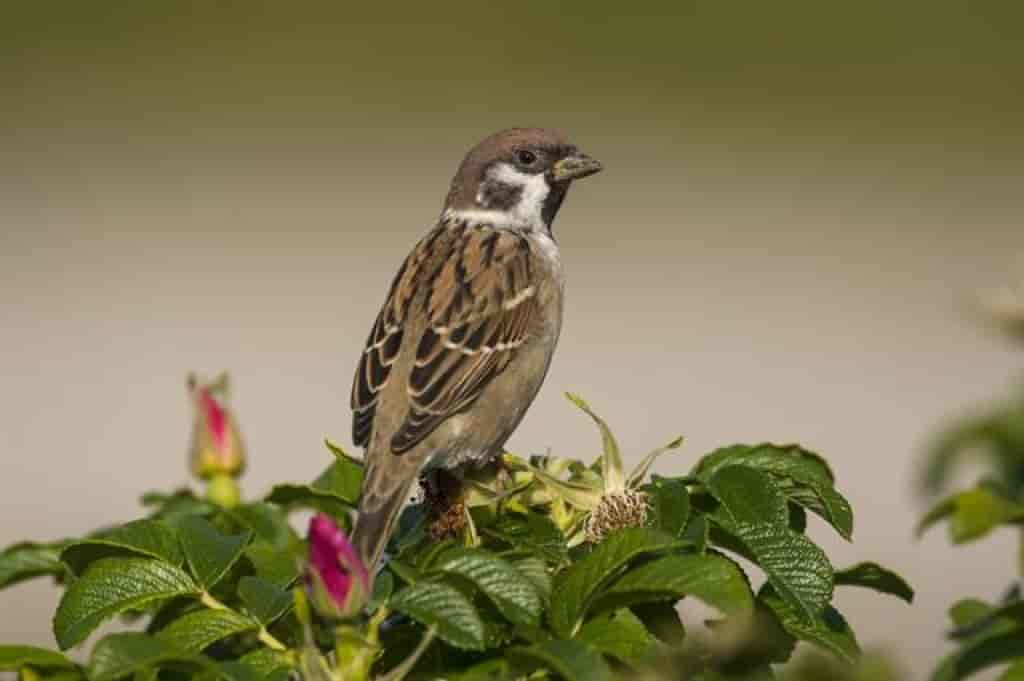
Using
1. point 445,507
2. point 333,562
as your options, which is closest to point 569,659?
point 333,562

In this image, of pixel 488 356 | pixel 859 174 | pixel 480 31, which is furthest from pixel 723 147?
pixel 488 356

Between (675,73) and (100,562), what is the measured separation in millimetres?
12851

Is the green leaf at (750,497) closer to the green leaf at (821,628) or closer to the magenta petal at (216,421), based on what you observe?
the green leaf at (821,628)

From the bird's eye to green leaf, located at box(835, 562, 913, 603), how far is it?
199cm

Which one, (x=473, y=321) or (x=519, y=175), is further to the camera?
(x=519, y=175)

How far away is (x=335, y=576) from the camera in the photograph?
209 centimetres

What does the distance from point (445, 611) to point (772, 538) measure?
50 cm

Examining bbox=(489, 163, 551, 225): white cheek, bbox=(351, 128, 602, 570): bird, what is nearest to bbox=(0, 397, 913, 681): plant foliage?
bbox=(351, 128, 602, 570): bird

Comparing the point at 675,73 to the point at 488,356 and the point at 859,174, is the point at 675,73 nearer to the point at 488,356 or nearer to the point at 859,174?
the point at 859,174

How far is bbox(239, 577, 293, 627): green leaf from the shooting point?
2369mm

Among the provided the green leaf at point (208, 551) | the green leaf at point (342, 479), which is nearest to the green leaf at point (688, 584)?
the green leaf at point (208, 551)

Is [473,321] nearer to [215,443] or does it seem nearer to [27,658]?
[215,443]

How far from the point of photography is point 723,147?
512 inches

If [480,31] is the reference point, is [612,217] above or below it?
below
